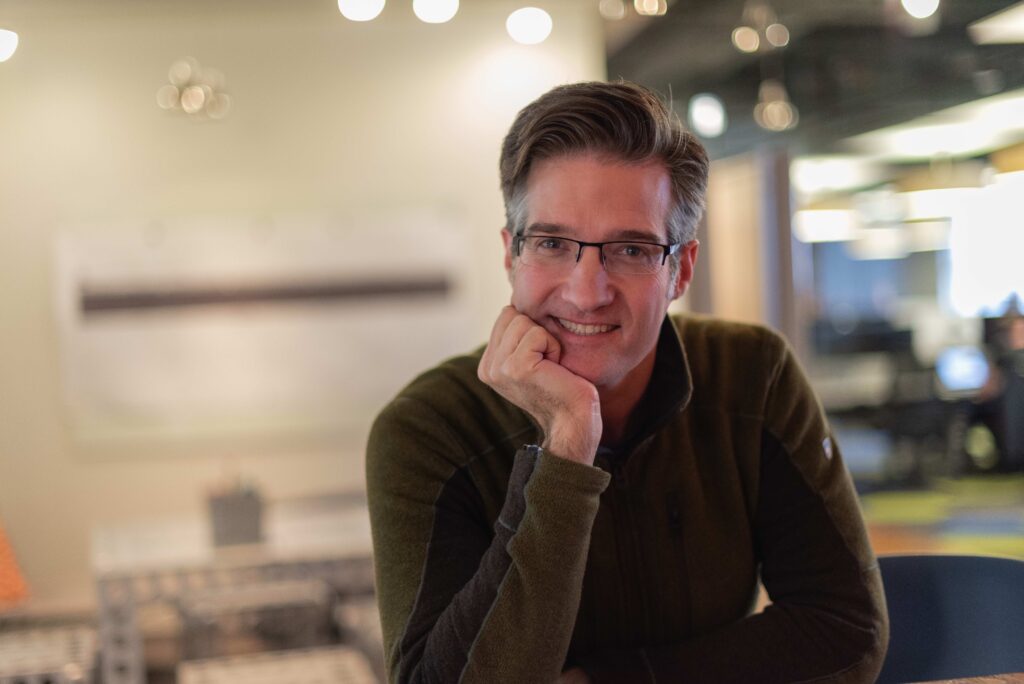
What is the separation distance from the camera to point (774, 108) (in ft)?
18.5

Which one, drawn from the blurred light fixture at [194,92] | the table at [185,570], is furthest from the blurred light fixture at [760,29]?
the table at [185,570]

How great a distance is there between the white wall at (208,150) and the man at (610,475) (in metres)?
4.24

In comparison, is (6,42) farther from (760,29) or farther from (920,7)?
(920,7)

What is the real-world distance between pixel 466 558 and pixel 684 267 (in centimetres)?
48

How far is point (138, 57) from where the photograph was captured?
5461mm

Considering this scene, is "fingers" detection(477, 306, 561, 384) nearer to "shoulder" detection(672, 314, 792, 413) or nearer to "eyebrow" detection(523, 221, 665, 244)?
"eyebrow" detection(523, 221, 665, 244)

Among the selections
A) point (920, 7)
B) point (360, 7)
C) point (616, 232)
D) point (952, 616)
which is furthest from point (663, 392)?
point (920, 7)

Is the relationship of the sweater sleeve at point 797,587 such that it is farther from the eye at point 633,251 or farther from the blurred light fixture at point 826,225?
the blurred light fixture at point 826,225

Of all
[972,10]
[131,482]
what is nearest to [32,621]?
[131,482]

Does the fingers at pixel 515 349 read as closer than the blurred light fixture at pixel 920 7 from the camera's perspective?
Yes

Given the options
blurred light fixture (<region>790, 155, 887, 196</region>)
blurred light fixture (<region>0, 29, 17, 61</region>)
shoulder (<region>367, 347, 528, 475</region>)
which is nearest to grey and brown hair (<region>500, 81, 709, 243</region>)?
shoulder (<region>367, 347, 528, 475</region>)

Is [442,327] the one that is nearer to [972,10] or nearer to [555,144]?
[972,10]

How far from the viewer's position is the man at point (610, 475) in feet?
4.14

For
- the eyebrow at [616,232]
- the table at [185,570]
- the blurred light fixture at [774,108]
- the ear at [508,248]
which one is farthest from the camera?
the blurred light fixture at [774,108]
